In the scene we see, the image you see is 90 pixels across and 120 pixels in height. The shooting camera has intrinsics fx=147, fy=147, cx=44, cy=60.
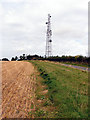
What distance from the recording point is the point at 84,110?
6.59 meters

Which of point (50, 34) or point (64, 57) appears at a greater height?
point (50, 34)

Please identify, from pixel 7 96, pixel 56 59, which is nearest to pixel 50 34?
pixel 56 59

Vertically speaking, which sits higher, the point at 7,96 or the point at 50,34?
the point at 50,34

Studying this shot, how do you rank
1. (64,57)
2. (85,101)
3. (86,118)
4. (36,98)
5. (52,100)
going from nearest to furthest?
(86,118) → (85,101) → (52,100) → (36,98) → (64,57)

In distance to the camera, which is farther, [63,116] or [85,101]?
[85,101]

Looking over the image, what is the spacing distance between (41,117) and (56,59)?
2743 inches

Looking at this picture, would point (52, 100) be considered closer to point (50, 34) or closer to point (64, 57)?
point (64, 57)

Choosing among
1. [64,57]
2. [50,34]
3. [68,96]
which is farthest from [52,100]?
[50,34]

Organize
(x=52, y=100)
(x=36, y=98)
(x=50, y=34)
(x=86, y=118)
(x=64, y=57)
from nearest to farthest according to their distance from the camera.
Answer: (x=86, y=118), (x=52, y=100), (x=36, y=98), (x=64, y=57), (x=50, y=34)

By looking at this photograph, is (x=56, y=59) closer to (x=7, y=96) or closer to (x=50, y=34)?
(x=50, y=34)

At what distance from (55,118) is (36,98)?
3186mm

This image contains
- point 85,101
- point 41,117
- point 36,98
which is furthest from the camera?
point 36,98

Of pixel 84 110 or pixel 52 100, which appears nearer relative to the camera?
pixel 84 110

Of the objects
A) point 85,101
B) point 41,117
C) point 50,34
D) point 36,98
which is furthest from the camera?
point 50,34
